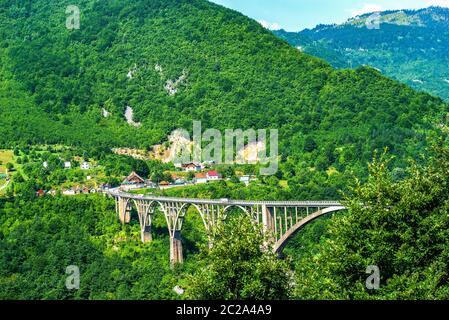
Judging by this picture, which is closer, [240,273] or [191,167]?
[240,273]

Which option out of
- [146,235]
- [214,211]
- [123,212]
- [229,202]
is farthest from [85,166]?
[229,202]

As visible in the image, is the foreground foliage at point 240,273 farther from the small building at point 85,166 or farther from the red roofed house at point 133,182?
the small building at point 85,166

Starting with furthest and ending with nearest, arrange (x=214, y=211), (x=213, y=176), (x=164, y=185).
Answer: (x=213, y=176) < (x=164, y=185) < (x=214, y=211)

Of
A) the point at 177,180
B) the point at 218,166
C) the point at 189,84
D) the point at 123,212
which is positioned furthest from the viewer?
the point at 189,84

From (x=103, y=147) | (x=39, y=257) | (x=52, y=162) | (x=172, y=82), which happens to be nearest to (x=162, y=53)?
(x=172, y=82)

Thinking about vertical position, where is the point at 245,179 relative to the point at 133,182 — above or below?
above

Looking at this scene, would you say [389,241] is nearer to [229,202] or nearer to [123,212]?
[229,202]

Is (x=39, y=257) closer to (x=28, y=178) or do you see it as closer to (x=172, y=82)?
(x=28, y=178)
